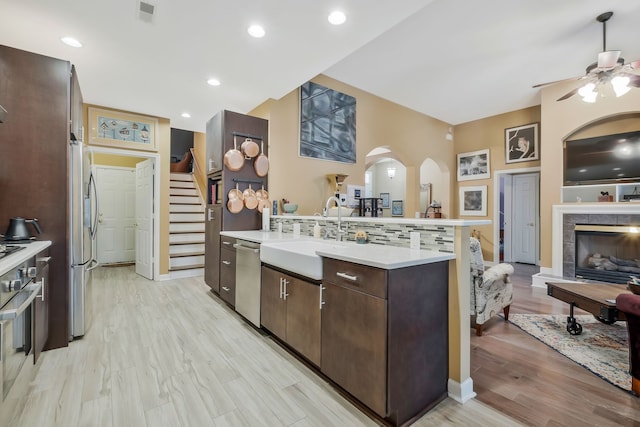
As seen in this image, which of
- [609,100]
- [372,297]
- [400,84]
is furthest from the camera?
[400,84]

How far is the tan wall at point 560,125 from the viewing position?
4414 millimetres

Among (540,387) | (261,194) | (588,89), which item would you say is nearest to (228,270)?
(261,194)

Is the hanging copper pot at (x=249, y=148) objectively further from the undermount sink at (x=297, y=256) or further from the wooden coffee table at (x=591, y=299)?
the wooden coffee table at (x=591, y=299)

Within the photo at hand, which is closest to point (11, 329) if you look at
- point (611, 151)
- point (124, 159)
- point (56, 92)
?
point (56, 92)

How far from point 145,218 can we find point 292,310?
4154mm

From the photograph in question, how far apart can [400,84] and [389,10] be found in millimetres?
2757

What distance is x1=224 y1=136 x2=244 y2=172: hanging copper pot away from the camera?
3.60 meters

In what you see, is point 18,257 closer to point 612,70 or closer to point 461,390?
point 461,390

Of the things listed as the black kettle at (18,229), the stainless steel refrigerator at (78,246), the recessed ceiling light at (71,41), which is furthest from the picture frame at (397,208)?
the black kettle at (18,229)

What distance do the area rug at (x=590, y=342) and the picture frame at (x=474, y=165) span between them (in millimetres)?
3997

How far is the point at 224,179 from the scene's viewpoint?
370cm

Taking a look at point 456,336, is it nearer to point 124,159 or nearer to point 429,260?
point 429,260

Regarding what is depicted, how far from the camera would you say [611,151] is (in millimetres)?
4477

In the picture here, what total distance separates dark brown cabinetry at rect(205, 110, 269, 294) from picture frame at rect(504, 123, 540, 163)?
535 centimetres
